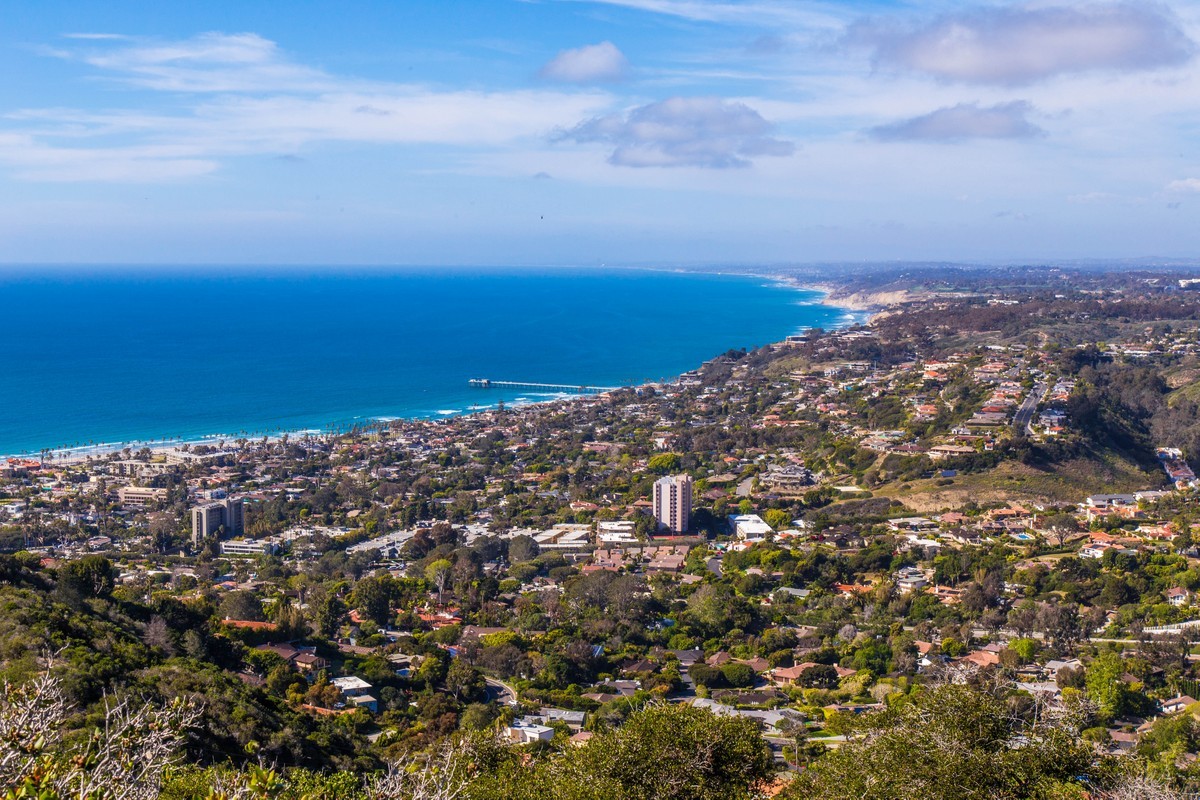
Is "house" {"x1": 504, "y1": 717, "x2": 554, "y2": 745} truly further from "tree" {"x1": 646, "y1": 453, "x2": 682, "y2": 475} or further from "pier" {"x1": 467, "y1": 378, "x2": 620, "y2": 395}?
"pier" {"x1": 467, "y1": 378, "x2": 620, "y2": 395}

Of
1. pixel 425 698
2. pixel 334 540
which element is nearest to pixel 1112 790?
pixel 425 698

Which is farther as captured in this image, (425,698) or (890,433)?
(890,433)

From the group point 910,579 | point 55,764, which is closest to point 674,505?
point 910,579

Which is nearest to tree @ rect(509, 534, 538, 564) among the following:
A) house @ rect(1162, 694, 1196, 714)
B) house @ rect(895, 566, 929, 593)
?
house @ rect(895, 566, 929, 593)

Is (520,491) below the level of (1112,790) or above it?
below

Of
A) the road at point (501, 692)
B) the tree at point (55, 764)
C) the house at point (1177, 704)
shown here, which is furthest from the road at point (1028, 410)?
the tree at point (55, 764)

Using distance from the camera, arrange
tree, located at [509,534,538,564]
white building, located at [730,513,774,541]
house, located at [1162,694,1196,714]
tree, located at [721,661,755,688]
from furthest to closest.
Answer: white building, located at [730,513,774,541]
tree, located at [509,534,538,564]
tree, located at [721,661,755,688]
house, located at [1162,694,1196,714]

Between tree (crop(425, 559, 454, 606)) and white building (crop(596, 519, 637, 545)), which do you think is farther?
white building (crop(596, 519, 637, 545))

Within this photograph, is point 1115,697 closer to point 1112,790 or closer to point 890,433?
point 1112,790
